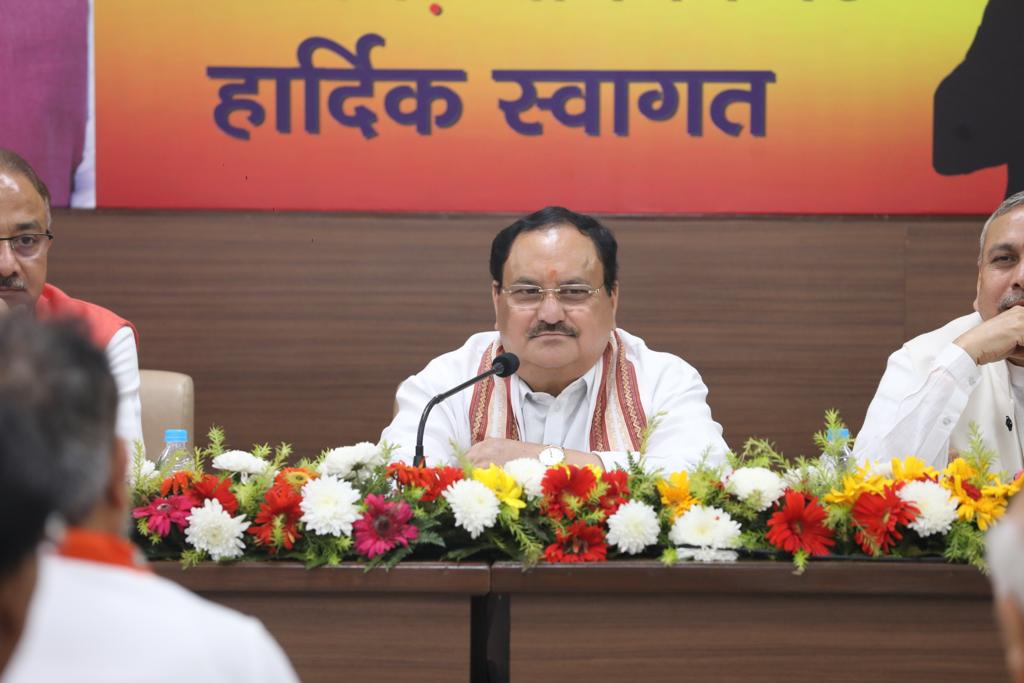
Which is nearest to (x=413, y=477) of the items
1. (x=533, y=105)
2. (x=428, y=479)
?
(x=428, y=479)

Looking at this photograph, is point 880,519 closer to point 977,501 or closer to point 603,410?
point 977,501

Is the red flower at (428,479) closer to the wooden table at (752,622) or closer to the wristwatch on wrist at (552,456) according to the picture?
the wooden table at (752,622)

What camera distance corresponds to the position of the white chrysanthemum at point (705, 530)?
1.83m

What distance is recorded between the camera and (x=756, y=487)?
1884 mm

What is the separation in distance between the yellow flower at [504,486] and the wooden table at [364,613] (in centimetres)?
13

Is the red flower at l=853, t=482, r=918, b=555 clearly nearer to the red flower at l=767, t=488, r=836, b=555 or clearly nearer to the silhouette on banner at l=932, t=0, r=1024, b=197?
the red flower at l=767, t=488, r=836, b=555

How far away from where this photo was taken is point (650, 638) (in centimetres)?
180

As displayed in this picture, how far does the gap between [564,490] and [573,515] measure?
0.16ft

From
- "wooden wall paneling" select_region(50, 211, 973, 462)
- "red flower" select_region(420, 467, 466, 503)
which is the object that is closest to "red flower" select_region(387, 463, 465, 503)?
"red flower" select_region(420, 467, 466, 503)

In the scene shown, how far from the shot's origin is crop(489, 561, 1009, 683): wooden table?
5.87 feet

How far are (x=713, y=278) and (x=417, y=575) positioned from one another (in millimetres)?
2290

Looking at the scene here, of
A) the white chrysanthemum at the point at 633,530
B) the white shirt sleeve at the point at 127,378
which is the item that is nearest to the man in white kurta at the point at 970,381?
the white chrysanthemum at the point at 633,530

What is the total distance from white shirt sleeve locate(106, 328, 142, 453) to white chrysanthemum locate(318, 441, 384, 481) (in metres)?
0.89

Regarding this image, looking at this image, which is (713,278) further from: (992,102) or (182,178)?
(182,178)
